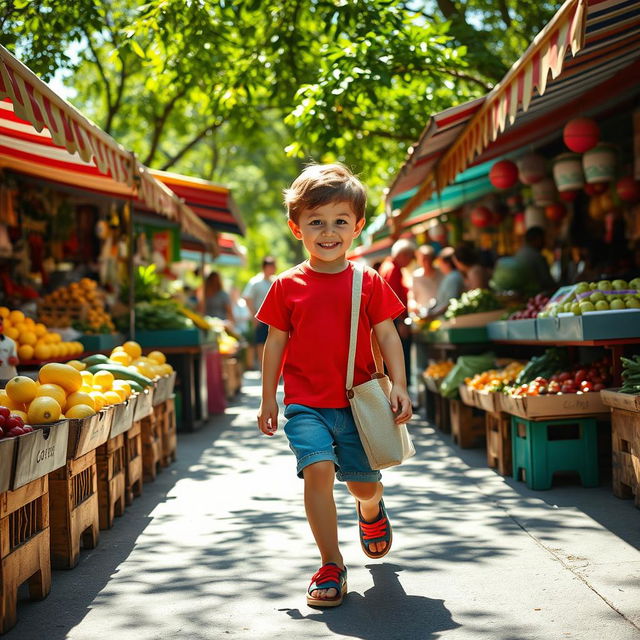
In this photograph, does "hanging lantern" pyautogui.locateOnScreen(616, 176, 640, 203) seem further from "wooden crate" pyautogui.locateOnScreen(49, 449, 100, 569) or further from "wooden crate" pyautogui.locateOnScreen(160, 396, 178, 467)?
"wooden crate" pyautogui.locateOnScreen(49, 449, 100, 569)

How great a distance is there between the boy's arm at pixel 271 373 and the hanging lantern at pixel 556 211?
340 inches

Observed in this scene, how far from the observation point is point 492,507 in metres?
6.35

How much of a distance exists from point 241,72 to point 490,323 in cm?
645

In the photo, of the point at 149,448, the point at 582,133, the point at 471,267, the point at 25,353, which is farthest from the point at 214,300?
the point at 149,448

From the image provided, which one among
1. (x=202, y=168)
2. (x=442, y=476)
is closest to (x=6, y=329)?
(x=442, y=476)

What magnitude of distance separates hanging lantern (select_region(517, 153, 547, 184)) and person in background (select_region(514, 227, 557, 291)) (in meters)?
1.10

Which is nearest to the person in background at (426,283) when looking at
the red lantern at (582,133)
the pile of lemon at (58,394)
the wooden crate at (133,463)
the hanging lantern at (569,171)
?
the hanging lantern at (569,171)

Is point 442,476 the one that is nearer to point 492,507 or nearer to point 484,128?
point 492,507

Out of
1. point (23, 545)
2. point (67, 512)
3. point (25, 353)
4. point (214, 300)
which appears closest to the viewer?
point (23, 545)

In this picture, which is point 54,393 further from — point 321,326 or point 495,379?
point 495,379

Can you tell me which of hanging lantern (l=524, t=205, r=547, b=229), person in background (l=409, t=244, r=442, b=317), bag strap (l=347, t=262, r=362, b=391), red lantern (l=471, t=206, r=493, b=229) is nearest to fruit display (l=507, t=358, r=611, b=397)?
bag strap (l=347, t=262, r=362, b=391)

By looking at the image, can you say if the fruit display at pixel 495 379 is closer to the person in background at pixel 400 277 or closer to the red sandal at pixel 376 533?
the person in background at pixel 400 277

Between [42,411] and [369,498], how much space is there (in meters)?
1.78

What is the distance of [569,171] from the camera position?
A: 33.0 ft
